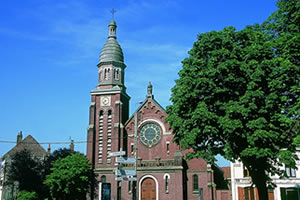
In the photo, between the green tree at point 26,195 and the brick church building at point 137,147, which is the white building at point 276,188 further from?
the green tree at point 26,195

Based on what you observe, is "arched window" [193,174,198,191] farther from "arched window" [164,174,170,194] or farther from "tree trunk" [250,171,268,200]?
"tree trunk" [250,171,268,200]

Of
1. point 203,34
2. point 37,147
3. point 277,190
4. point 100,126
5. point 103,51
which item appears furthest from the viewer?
point 37,147

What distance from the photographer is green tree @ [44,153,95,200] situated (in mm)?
43281

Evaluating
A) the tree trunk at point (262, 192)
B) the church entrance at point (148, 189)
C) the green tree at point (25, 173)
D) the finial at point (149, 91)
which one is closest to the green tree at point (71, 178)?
the green tree at point (25, 173)

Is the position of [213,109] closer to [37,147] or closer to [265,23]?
[265,23]

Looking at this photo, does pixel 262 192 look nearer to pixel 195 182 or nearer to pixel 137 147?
pixel 195 182

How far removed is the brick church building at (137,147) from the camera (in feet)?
139

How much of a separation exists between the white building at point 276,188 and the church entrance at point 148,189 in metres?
10.2

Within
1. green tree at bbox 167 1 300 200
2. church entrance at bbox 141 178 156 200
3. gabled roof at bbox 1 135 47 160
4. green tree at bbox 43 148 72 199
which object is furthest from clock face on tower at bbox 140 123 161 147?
gabled roof at bbox 1 135 47 160

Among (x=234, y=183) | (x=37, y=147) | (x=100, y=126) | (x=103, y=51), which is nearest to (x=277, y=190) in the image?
(x=234, y=183)

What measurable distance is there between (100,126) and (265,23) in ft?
101

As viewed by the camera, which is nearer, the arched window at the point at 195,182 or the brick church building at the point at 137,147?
the brick church building at the point at 137,147

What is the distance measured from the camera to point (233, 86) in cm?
2419

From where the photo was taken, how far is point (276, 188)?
38.2 metres
